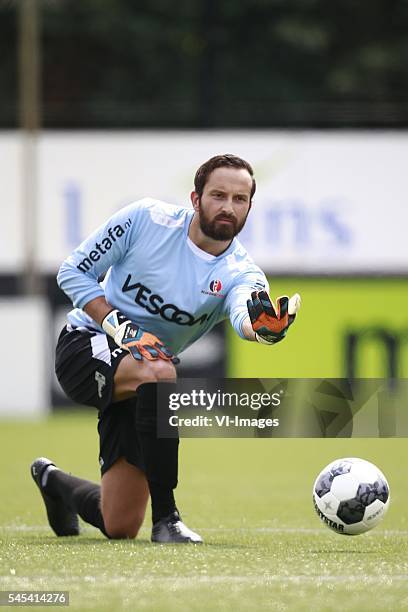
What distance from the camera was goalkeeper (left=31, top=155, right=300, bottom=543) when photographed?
657 cm

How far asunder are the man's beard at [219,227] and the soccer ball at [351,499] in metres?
1.23

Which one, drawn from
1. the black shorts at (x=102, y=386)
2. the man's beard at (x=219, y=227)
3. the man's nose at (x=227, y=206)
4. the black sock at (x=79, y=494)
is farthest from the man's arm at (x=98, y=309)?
the black sock at (x=79, y=494)

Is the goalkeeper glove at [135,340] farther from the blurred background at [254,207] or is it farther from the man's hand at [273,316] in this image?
the blurred background at [254,207]

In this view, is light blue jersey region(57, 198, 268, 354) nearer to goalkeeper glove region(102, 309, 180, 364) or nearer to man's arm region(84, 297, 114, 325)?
man's arm region(84, 297, 114, 325)

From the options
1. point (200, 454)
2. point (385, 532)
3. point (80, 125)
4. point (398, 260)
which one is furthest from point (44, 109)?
point (385, 532)

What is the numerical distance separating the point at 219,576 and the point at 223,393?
0.91 meters

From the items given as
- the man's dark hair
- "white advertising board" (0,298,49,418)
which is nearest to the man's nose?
the man's dark hair

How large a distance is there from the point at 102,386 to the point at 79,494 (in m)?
0.70

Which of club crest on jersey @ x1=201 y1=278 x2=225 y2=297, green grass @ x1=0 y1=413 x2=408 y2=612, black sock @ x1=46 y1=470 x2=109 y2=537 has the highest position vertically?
club crest on jersey @ x1=201 y1=278 x2=225 y2=297

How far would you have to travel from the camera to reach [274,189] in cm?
2112

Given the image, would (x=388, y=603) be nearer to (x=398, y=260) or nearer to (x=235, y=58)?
(x=398, y=260)

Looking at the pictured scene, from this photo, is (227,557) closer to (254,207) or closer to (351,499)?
(351,499)

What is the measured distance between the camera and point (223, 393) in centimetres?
611

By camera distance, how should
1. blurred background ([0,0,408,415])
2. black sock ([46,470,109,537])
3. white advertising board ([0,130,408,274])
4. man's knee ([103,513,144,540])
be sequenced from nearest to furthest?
1. man's knee ([103,513,144,540])
2. black sock ([46,470,109,537])
3. blurred background ([0,0,408,415])
4. white advertising board ([0,130,408,274])
